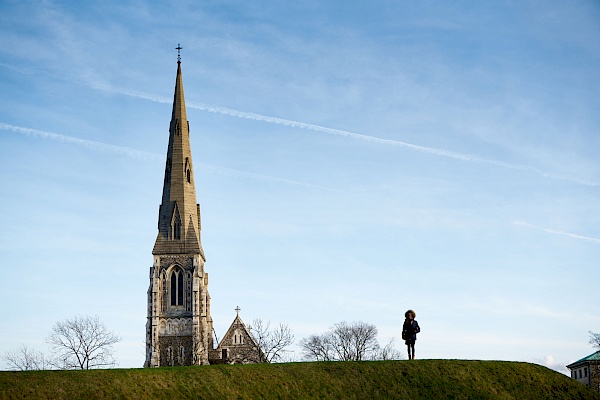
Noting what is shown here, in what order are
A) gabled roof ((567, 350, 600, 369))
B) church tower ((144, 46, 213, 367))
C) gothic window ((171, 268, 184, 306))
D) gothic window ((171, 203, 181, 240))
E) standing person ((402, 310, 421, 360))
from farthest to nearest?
gabled roof ((567, 350, 600, 369))
gothic window ((171, 203, 181, 240))
gothic window ((171, 268, 184, 306))
church tower ((144, 46, 213, 367))
standing person ((402, 310, 421, 360))

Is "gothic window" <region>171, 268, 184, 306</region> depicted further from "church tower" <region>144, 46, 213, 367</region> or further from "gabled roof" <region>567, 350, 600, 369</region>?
"gabled roof" <region>567, 350, 600, 369</region>

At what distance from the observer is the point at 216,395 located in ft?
127

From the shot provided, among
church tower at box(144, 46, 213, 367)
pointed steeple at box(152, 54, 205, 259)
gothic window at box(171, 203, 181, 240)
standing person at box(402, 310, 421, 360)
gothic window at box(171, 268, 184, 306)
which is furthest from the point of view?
gothic window at box(171, 203, 181, 240)

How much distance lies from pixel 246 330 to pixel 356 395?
174 feet

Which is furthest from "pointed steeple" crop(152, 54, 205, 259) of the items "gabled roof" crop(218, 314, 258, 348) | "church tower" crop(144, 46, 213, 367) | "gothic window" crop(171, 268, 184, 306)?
"gabled roof" crop(218, 314, 258, 348)

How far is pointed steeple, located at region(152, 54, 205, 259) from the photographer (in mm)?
92750

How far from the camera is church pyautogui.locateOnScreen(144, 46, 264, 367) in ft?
291

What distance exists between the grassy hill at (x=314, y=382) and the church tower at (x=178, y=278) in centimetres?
4420

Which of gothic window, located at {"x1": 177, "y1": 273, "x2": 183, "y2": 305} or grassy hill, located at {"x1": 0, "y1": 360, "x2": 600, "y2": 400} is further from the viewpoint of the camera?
gothic window, located at {"x1": 177, "y1": 273, "x2": 183, "y2": 305}

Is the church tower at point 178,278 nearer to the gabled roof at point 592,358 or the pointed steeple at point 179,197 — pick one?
the pointed steeple at point 179,197

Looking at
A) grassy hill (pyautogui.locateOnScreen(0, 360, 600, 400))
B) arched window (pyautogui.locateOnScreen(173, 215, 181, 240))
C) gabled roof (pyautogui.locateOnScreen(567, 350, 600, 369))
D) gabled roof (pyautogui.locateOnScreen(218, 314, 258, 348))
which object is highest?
arched window (pyautogui.locateOnScreen(173, 215, 181, 240))

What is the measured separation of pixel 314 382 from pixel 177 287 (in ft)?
170

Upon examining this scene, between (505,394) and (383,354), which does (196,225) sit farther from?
(505,394)

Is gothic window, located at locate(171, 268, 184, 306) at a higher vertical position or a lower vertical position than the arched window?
lower
